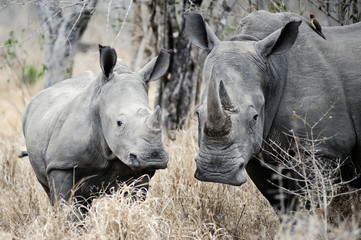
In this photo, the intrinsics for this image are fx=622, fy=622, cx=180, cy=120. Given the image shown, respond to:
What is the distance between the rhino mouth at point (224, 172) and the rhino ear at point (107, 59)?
151cm

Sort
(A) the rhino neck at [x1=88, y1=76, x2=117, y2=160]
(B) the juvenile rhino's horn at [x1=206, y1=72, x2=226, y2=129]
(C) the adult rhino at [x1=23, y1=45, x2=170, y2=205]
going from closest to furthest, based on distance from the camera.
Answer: (B) the juvenile rhino's horn at [x1=206, y1=72, x2=226, y2=129]
(C) the adult rhino at [x1=23, y1=45, x2=170, y2=205]
(A) the rhino neck at [x1=88, y1=76, x2=117, y2=160]

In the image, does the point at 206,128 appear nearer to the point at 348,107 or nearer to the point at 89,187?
the point at 348,107

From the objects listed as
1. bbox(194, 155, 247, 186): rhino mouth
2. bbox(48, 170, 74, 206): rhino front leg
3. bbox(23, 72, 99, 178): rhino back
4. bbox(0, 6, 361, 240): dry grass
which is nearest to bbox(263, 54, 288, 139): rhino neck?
bbox(194, 155, 247, 186): rhino mouth

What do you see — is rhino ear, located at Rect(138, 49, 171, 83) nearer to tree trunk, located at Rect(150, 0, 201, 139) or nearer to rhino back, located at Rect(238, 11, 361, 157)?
rhino back, located at Rect(238, 11, 361, 157)

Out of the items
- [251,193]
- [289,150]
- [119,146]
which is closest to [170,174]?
[251,193]

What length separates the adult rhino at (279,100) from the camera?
454 cm

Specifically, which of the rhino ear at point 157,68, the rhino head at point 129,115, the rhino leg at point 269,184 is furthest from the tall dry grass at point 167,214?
the rhino ear at point 157,68

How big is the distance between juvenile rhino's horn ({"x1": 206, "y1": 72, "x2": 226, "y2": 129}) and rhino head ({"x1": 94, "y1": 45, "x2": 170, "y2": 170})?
0.62 metres

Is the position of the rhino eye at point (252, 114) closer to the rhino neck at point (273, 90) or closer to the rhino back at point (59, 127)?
the rhino neck at point (273, 90)

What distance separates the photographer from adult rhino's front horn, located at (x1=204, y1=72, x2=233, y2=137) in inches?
174

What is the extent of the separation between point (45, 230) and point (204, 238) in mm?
1265

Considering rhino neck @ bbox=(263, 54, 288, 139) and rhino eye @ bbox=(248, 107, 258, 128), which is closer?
rhino eye @ bbox=(248, 107, 258, 128)

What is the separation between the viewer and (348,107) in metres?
4.93

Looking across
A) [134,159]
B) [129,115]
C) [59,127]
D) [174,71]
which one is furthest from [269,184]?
[174,71]
